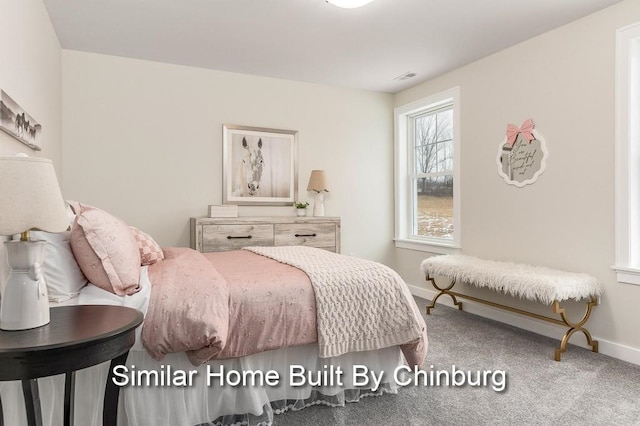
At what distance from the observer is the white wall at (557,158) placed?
2939 mm

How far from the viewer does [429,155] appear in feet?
15.9

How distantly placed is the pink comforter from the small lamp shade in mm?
2277

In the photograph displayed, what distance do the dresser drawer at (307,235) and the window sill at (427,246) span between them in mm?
1093

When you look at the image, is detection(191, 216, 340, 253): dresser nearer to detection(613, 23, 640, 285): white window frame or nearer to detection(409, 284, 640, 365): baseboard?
detection(409, 284, 640, 365): baseboard

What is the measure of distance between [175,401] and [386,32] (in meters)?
2.99

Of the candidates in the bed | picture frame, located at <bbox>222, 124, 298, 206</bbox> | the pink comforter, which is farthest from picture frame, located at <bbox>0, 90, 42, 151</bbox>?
picture frame, located at <bbox>222, 124, 298, 206</bbox>

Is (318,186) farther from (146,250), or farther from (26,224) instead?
(26,224)

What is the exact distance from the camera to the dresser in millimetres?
3770

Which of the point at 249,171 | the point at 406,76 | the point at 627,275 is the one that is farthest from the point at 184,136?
the point at 627,275

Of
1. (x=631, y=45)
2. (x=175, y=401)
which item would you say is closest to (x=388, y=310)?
(x=175, y=401)

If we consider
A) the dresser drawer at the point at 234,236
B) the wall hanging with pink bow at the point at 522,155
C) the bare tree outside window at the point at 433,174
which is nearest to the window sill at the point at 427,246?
the bare tree outside window at the point at 433,174

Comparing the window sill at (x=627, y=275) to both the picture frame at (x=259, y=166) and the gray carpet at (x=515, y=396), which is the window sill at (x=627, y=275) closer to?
the gray carpet at (x=515, y=396)

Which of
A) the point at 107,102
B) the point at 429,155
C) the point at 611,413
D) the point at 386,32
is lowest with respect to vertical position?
the point at 611,413

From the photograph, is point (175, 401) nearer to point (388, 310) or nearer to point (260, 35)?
point (388, 310)
